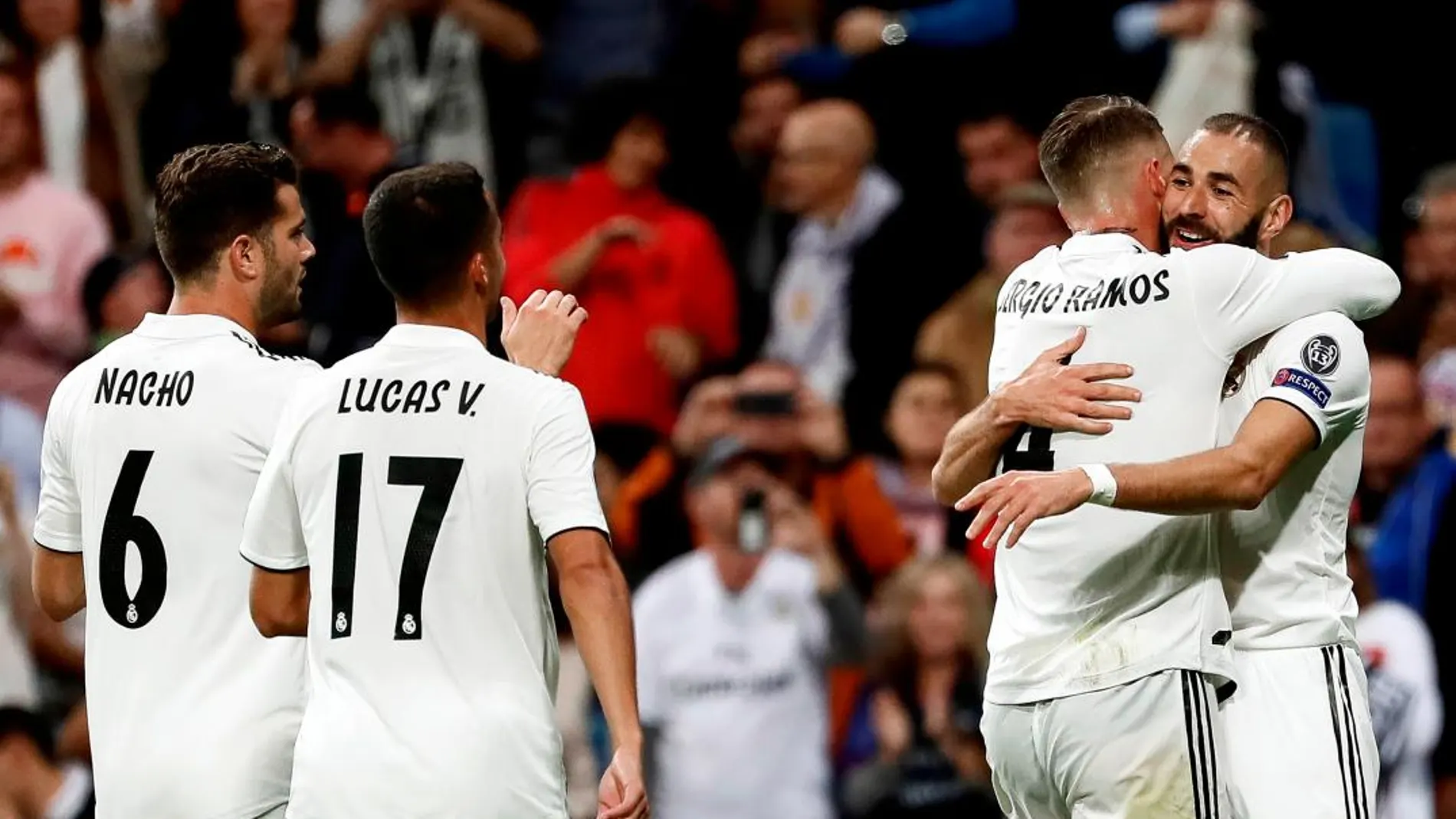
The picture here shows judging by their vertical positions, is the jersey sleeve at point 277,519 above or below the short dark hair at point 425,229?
below

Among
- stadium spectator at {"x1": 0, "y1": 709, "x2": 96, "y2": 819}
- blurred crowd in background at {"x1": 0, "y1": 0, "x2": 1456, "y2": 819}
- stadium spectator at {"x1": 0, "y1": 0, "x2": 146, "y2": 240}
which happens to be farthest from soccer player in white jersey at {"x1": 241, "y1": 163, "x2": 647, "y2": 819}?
stadium spectator at {"x1": 0, "y1": 0, "x2": 146, "y2": 240}

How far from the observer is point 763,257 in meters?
12.0

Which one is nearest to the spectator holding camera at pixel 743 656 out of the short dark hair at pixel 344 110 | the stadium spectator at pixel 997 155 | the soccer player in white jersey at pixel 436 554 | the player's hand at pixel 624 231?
the player's hand at pixel 624 231

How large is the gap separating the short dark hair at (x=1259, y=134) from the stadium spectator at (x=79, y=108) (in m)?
8.16

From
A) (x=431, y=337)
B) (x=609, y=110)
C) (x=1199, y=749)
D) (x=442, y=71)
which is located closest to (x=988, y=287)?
(x=609, y=110)

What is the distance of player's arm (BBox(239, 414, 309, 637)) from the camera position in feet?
17.1

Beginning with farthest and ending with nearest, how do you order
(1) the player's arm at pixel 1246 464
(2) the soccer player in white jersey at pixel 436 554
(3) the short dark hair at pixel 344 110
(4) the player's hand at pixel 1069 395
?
(3) the short dark hair at pixel 344 110
(4) the player's hand at pixel 1069 395
(1) the player's arm at pixel 1246 464
(2) the soccer player in white jersey at pixel 436 554

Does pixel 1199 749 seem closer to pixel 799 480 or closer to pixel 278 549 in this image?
pixel 278 549

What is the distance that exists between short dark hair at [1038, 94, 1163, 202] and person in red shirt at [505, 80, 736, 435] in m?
5.64

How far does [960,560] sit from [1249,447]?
4619mm

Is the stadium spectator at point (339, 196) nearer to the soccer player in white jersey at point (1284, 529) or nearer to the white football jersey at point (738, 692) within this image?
the white football jersey at point (738, 692)

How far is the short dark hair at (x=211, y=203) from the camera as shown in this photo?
5.64 metres

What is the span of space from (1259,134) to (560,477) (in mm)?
2034

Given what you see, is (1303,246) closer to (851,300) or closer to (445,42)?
(851,300)
